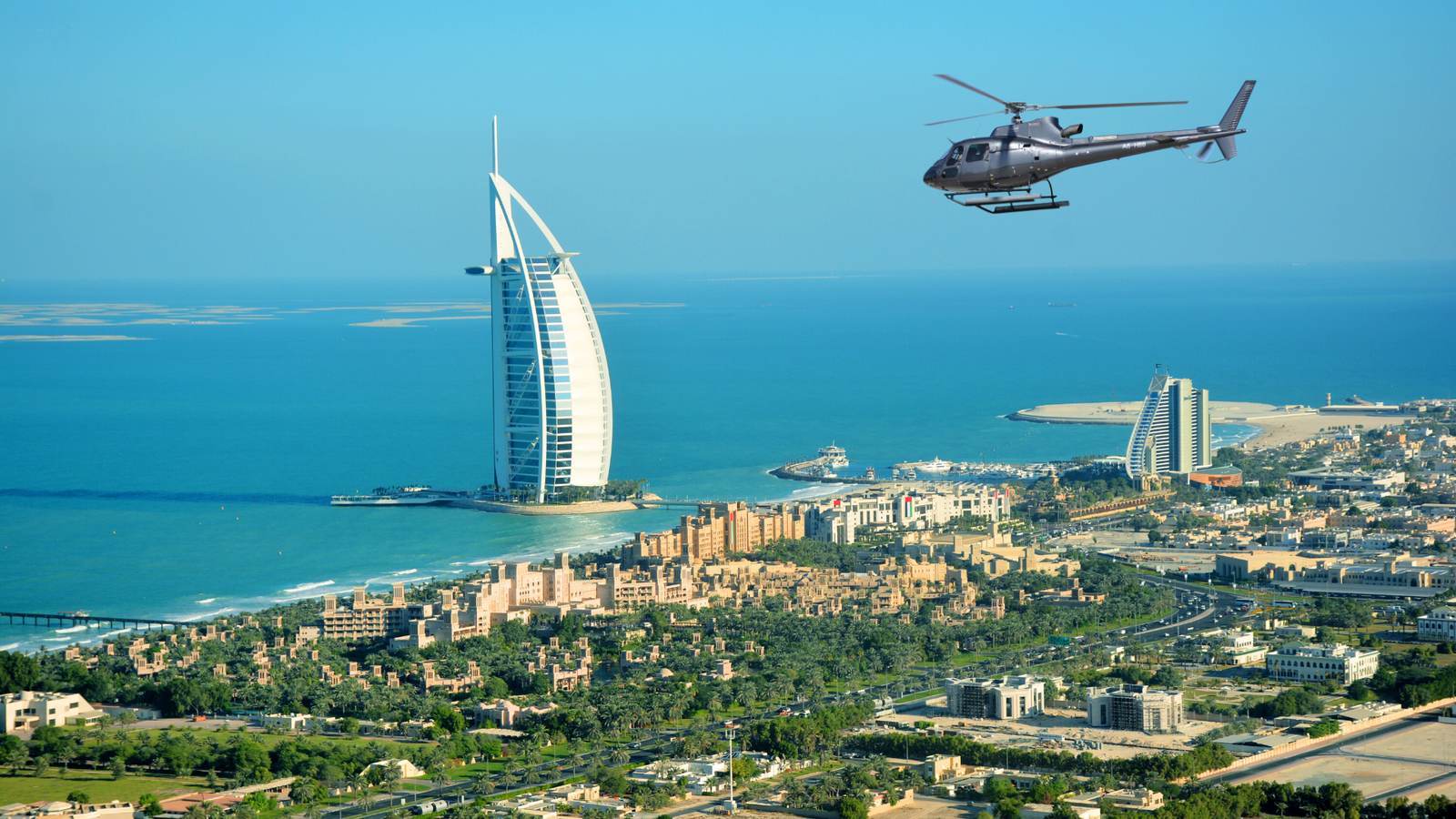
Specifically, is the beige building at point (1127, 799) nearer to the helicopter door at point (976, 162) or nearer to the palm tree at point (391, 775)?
the helicopter door at point (976, 162)

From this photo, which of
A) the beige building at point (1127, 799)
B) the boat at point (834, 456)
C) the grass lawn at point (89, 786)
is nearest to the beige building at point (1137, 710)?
the beige building at point (1127, 799)

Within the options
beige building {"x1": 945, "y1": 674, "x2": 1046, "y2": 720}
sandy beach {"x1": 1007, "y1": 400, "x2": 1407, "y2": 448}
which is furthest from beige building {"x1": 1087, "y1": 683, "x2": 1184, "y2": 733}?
sandy beach {"x1": 1007, "y1": 400, "x2": 1407, "y2": 448}

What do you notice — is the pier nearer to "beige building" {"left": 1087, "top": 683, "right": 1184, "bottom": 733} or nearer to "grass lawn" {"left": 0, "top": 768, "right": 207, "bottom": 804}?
"grass lawn" {"left": 0, "top": 768, "right": 207, "bottom": 804}

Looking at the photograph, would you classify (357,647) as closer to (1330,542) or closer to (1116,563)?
(1116,563)

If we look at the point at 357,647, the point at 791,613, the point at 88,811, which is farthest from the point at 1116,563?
the point at 88,811

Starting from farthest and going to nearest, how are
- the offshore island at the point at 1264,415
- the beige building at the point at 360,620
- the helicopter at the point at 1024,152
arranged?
the offshore island at the point at 1264,415, the beige building at the point at 360,620, the helicopter at the point at 1024,152

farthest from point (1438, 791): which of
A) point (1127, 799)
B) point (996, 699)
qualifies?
point (996, 699)

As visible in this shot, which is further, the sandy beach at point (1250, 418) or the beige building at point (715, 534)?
the sandy beach at point (1250, 418)
